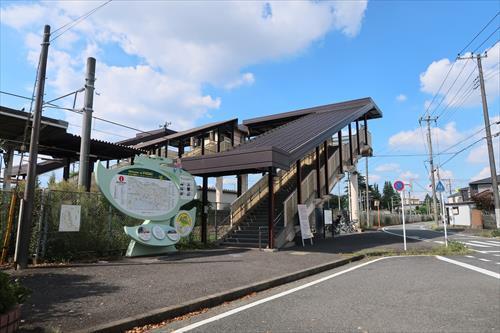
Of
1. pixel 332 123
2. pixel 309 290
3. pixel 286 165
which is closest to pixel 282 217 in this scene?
pixel 286 165

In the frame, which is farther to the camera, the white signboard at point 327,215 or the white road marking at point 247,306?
the white signboard at point 327,215

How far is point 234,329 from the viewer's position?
16.5 feet

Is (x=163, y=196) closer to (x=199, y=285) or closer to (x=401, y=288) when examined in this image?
(x=199, y=285)

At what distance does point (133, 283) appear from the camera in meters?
7.69

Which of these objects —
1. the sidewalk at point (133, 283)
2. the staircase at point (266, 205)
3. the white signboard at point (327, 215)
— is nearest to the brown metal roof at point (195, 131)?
the staircase at point (266, 205)

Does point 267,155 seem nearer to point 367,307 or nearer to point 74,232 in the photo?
point 74,232

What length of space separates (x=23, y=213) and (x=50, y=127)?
6.84 metres

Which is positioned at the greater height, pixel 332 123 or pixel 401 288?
pixel 332 123

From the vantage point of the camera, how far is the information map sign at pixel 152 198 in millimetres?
11633

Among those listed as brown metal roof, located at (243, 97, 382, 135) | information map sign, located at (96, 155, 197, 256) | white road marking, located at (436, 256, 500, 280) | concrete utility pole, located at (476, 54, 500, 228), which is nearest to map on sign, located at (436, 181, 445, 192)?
white road marking, located at (436, 256, 500, 280)

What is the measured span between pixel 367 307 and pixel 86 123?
1389 cm

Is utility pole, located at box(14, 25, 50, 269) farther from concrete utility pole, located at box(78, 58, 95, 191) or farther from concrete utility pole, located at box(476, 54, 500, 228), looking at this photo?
concrete utility pole, located at box(476, 54, 500, 228)

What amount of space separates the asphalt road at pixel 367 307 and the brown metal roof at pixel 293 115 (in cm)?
1806

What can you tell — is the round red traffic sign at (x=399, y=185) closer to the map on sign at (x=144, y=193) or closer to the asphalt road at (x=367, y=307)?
the asphalt road at (x=367, y=307)
